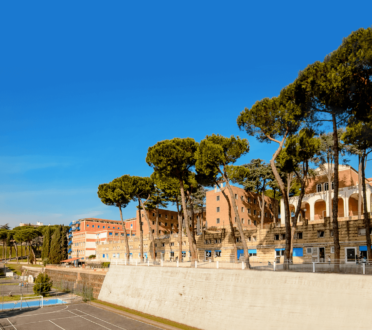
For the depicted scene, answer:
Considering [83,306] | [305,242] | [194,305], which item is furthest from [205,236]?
[194,305]

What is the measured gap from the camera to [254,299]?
1909cm

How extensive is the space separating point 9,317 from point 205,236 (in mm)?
27751

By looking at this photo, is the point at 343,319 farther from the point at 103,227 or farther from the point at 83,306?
the point at 103,227

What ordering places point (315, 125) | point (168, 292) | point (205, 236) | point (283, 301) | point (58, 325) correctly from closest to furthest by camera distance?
1. point (283, 301)
2. point (315, 125)
3. point (58, 325)
4. point (168, 292)
5. point (205, 236)

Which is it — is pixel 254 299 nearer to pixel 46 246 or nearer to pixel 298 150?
pixel 298 150

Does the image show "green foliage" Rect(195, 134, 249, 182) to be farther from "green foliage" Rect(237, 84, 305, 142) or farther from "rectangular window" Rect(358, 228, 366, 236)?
"rectangular window" Rect(358, 228, 366, 236)

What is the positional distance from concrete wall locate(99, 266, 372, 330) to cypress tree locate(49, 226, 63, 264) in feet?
141

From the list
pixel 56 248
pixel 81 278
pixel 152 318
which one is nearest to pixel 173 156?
pixel 152 318

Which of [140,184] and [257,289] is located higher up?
[140,184]

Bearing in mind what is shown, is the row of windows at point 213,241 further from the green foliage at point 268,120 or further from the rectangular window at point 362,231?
the green foliage at point 268,120

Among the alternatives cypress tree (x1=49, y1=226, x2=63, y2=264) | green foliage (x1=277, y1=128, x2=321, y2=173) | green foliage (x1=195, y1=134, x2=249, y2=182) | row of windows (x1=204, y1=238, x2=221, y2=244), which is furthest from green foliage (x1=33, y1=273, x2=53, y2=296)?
green foliage (x1=277, y1=128, x2=321, y2=173)

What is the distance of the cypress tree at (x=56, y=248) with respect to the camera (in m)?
66.8

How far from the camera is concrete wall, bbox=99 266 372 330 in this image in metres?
15.2

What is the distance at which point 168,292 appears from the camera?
2623 cm
